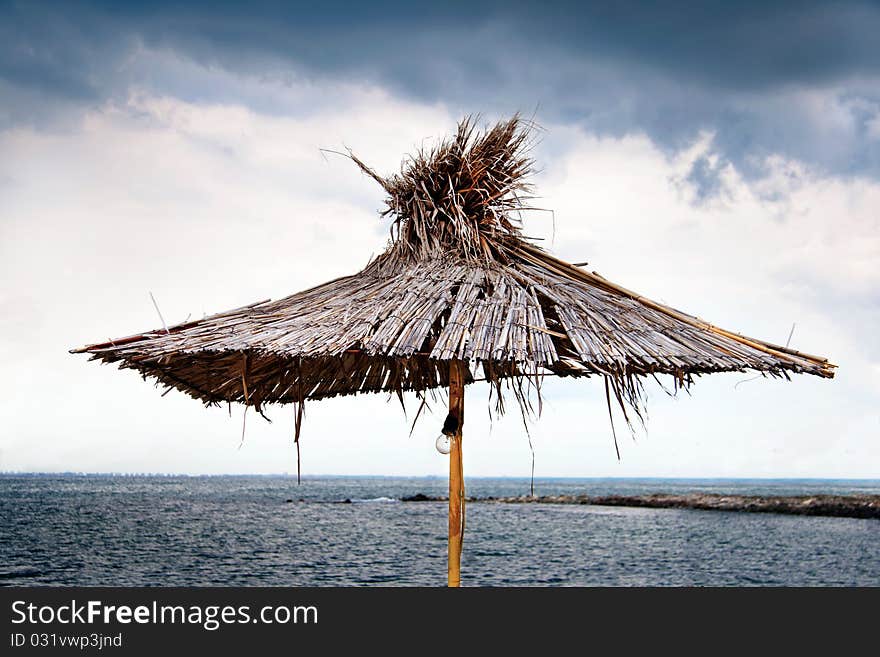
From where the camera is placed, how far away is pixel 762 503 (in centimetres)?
4228

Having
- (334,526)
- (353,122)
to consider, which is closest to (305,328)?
(353,122)

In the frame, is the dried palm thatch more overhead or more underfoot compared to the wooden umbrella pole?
more overhead

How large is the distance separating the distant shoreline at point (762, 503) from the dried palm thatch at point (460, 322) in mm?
30446

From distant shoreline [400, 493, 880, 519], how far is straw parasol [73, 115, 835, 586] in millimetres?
30428

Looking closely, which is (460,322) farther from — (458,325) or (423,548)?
(423,548)

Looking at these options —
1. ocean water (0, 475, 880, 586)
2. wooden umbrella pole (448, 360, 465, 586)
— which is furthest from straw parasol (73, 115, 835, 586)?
ocean water (0, 475, 880, 586)

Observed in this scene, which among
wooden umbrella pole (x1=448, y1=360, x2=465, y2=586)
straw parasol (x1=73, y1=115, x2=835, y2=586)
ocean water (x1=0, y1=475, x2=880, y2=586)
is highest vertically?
straw parasol (x1=73, y1=115, x2=835, y2=586)

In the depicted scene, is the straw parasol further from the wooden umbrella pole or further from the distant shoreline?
the distant shoreline

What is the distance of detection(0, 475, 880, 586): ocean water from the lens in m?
19.6

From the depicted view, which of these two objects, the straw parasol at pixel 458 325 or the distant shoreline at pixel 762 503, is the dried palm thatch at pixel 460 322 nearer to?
the straw parasol at pixel 458 325

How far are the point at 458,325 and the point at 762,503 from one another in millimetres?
44868

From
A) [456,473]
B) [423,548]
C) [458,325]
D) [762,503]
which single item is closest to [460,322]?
[458,325]

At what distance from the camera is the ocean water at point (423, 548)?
→ 64.3ft

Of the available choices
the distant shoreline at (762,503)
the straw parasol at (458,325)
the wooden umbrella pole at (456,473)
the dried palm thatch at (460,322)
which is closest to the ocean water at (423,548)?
the distant shoreline at (762,503)
